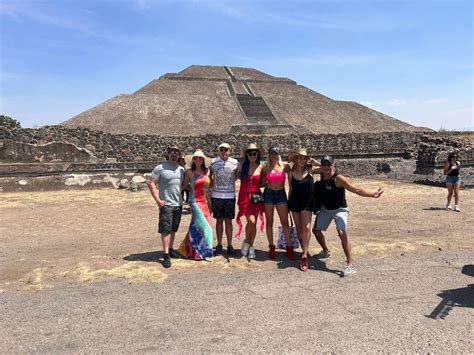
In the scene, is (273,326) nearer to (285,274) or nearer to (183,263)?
(285,274)

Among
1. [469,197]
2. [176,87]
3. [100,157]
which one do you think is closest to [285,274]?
[469,197]

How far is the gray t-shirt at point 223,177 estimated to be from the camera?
5273mm

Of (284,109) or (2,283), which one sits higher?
(284,109)

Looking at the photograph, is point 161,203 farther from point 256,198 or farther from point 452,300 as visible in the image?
point 452,300

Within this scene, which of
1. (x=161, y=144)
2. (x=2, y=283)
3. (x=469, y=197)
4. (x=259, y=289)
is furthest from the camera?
(x=161, y=144)

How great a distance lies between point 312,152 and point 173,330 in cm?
1986

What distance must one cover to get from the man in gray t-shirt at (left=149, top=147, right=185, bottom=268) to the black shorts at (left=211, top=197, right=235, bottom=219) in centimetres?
48

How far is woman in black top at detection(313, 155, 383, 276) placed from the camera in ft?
15.8

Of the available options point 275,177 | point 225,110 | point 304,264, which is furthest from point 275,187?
point 225,110

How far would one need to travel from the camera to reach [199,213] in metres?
5.32

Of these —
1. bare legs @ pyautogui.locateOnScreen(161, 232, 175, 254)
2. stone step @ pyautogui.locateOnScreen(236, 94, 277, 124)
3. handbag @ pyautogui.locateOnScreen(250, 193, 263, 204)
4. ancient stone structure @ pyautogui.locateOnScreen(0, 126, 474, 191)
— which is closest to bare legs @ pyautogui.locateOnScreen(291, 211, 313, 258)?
handbag @ pyautogui.locateOnScreen(250, 193, 263, 204)

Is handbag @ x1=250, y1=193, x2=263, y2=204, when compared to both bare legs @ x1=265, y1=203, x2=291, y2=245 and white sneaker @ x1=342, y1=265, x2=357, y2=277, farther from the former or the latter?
white sneaker @ x1=342, y1=265, x2=357, y2=277

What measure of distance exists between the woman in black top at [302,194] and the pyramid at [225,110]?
2089cm

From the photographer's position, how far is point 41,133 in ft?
54.1
